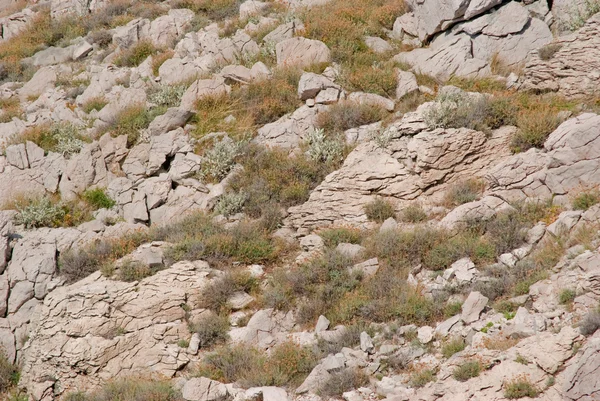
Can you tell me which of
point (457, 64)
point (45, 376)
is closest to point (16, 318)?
point (45, 376)

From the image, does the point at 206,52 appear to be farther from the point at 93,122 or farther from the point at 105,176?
the point at 105,176

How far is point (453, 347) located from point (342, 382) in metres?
1.44

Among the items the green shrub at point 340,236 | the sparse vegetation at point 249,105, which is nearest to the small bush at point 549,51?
the sparse vegetation at point 249,105

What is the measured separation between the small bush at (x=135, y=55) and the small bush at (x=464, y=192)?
10291 mm

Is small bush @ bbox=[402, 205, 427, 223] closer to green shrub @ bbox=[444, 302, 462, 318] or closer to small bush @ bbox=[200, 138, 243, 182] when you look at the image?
green shrub @ bbox=[444, 302, 462, 318]

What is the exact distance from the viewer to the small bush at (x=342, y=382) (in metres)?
7.88

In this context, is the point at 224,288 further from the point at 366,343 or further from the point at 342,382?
the point at 342,382

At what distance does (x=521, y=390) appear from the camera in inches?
274

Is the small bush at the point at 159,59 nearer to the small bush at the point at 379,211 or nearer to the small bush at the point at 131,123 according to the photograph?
the small bush at the point at 131,123

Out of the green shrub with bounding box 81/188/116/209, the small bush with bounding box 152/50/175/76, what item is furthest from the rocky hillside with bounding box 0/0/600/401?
the small bush with bounding box 152/50/175/76

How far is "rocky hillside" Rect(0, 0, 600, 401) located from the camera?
8.27 metres

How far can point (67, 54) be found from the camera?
19.7m

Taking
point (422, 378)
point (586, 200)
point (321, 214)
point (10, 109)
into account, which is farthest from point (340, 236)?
point (10, 109)

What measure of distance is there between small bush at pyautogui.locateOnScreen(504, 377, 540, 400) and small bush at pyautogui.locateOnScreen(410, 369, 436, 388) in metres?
0.95
